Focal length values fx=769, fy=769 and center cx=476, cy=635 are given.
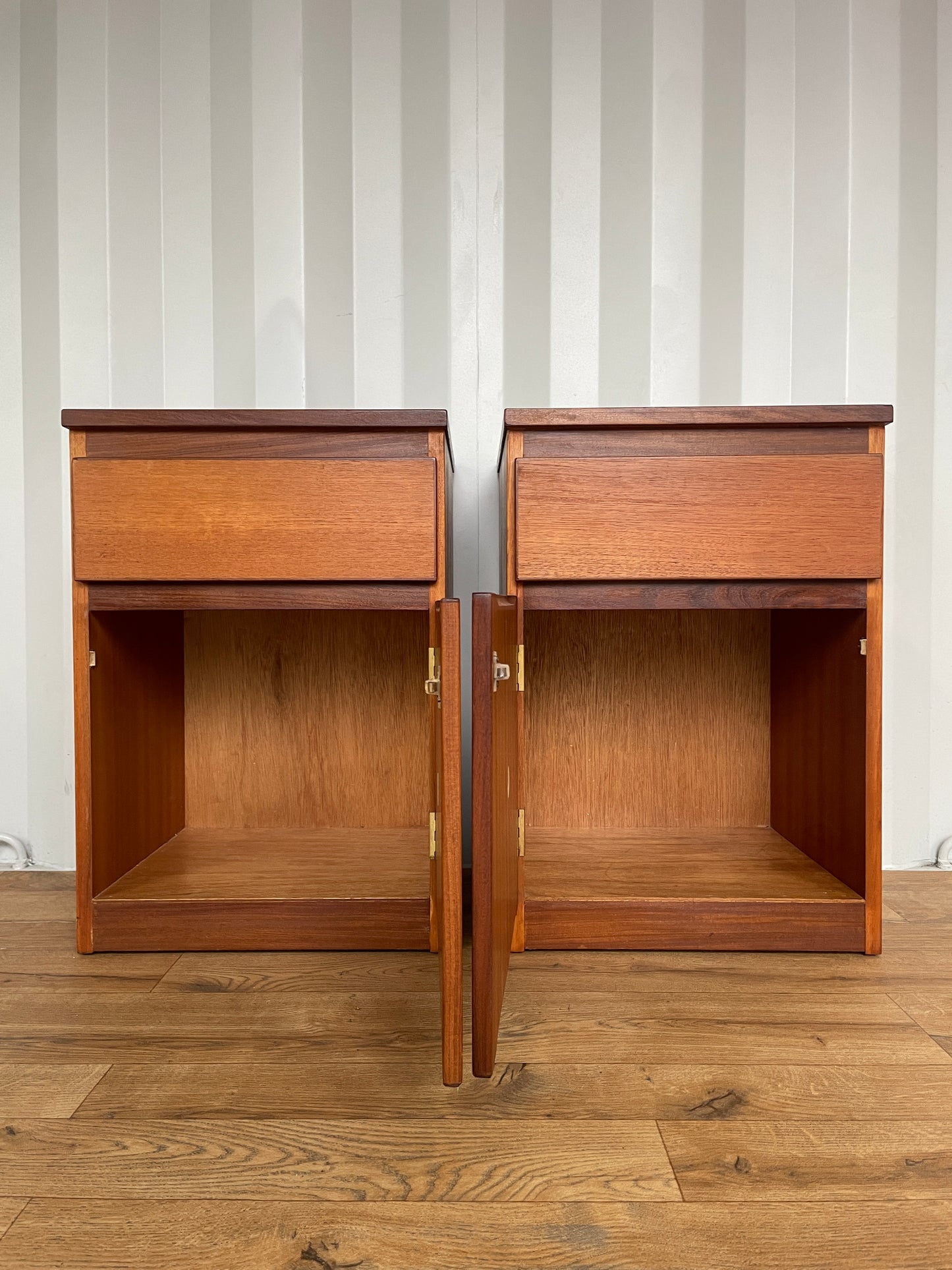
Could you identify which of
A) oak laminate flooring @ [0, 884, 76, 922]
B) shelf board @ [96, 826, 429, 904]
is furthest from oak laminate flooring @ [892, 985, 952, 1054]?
oak laminate flooring @ [0, 884, 76, 922]

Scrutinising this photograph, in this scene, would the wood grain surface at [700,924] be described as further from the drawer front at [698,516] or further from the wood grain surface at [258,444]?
the wood grain surface at [258,444]

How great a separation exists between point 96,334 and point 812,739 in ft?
4.79

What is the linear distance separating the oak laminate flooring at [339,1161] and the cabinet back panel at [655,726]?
31.5 inches

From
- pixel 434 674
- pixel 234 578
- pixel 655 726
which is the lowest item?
pixel 655 726

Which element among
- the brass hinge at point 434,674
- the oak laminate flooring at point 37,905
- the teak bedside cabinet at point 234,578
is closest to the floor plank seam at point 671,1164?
the teak bedside cabinet at point 234,578

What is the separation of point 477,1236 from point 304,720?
1.00 meters

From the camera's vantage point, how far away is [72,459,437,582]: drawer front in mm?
979

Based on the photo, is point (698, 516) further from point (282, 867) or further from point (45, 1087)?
point (45, 1087)

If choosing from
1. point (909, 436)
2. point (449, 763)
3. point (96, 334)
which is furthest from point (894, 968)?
point (96, 334)

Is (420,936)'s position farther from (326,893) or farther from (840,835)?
(840,835)

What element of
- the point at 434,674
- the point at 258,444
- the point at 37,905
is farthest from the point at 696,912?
the point at 37,905

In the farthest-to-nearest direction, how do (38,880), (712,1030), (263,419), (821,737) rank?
(38,880), (821,737), (263,419), (712,1030)

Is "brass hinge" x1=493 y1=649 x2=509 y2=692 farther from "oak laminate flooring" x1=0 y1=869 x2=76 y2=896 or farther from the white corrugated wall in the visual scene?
"oak laminate flooring" x1=0 y1=869 x2=76 y2=896

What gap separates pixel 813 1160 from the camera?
0.63 metres
